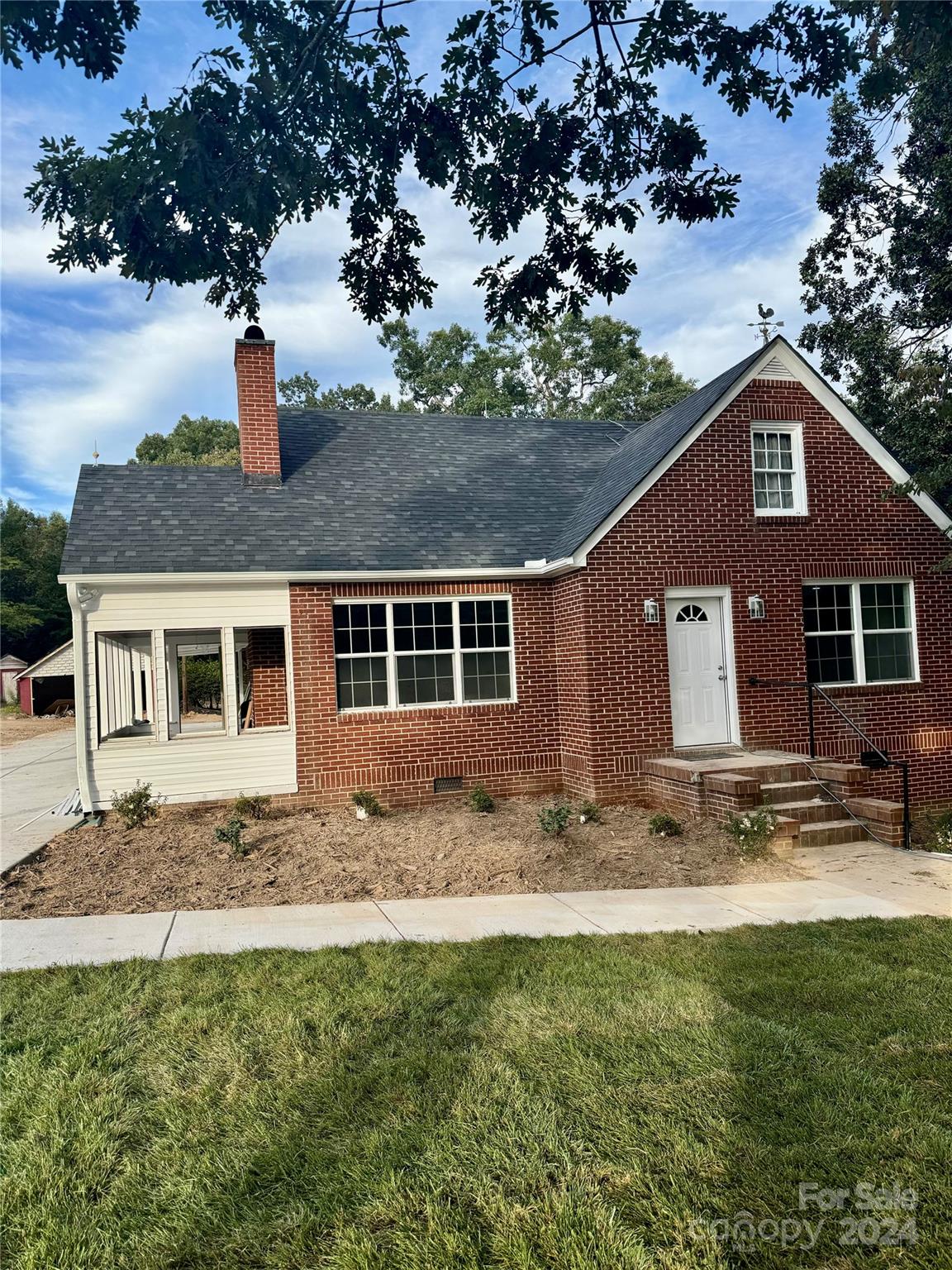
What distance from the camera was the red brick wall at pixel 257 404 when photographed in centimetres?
1348

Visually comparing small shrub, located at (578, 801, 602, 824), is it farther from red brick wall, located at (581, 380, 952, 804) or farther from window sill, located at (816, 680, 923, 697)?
window sill, located at (816, 680, 923, 697)

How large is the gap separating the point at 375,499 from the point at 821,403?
7.37 meters

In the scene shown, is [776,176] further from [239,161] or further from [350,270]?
[239,161]

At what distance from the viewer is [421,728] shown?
1241 centimetres

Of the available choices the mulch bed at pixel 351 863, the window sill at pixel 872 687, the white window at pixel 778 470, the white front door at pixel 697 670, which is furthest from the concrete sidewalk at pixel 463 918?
the white window at pixel 778 470

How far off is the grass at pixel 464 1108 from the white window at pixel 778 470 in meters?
8.64

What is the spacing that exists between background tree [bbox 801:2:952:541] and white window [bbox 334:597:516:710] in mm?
10380

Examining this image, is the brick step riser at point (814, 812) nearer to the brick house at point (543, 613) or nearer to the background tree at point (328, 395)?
the brick house at point (543, 613)

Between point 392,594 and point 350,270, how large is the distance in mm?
7261

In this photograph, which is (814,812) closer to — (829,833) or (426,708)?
(829,833)

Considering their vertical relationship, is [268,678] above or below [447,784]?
above

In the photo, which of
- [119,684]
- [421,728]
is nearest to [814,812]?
[421,728]

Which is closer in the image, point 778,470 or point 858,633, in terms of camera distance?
point 778,470

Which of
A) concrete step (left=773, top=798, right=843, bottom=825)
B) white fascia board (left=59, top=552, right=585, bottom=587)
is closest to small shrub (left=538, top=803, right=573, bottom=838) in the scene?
concrete step (left=773, top=798, right=843, bottom=825)
